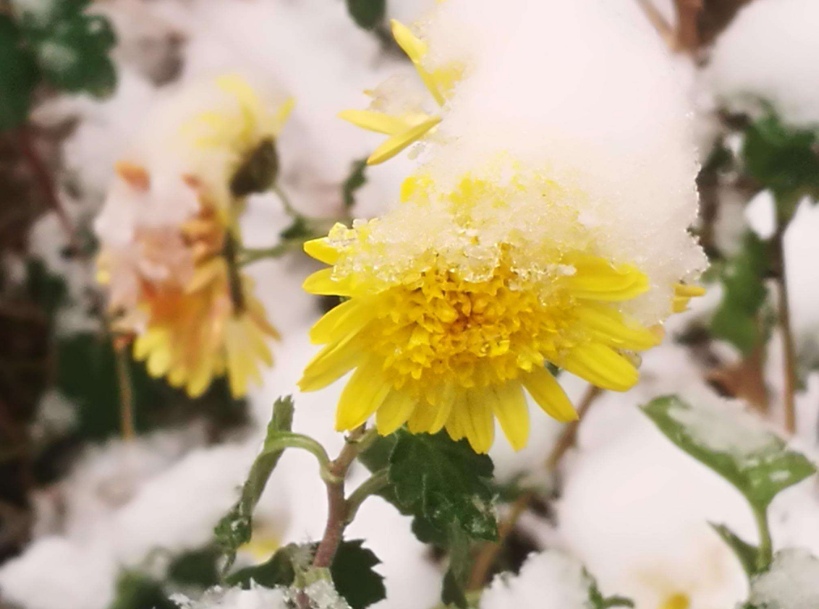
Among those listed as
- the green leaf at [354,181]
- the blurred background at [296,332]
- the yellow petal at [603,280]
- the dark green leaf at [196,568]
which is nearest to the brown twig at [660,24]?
the blurred background at [296,332]

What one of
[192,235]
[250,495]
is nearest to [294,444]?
[250,495]

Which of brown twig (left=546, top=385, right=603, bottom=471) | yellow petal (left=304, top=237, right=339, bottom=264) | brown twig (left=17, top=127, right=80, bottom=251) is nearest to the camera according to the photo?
yellow petal (left=304, top=237, right=339, bottom=264)

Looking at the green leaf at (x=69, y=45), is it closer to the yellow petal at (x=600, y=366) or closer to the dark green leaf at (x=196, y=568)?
the dark green leaf at (x=196, y=568)

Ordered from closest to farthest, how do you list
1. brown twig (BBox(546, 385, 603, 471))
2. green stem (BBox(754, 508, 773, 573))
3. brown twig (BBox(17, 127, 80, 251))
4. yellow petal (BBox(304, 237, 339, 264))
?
yellow petal (BBox(304, 237, 339, 264))
green stem (BBox(754, 508, 773, 573))
brown twig (BBox(546, 385, 603, 471))
brown twig (BBox(17, 127, 80, 251))

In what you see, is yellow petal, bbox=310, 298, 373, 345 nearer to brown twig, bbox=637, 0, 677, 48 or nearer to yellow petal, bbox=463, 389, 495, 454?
yellow petal, bbox=463, 389, 495, 454

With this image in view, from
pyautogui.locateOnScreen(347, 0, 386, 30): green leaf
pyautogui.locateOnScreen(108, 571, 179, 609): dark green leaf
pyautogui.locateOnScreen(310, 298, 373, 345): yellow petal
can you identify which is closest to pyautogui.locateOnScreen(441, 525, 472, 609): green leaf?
pyautogui.locateOnScreen(310, 298, 373, 345): yellow petal

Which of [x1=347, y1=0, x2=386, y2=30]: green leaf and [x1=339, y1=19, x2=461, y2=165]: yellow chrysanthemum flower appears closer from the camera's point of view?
[x1=339, y1=19, x2=461, y2=165]: yellow chrysanthemum flower

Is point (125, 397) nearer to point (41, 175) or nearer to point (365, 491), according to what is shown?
point (41, 175)
